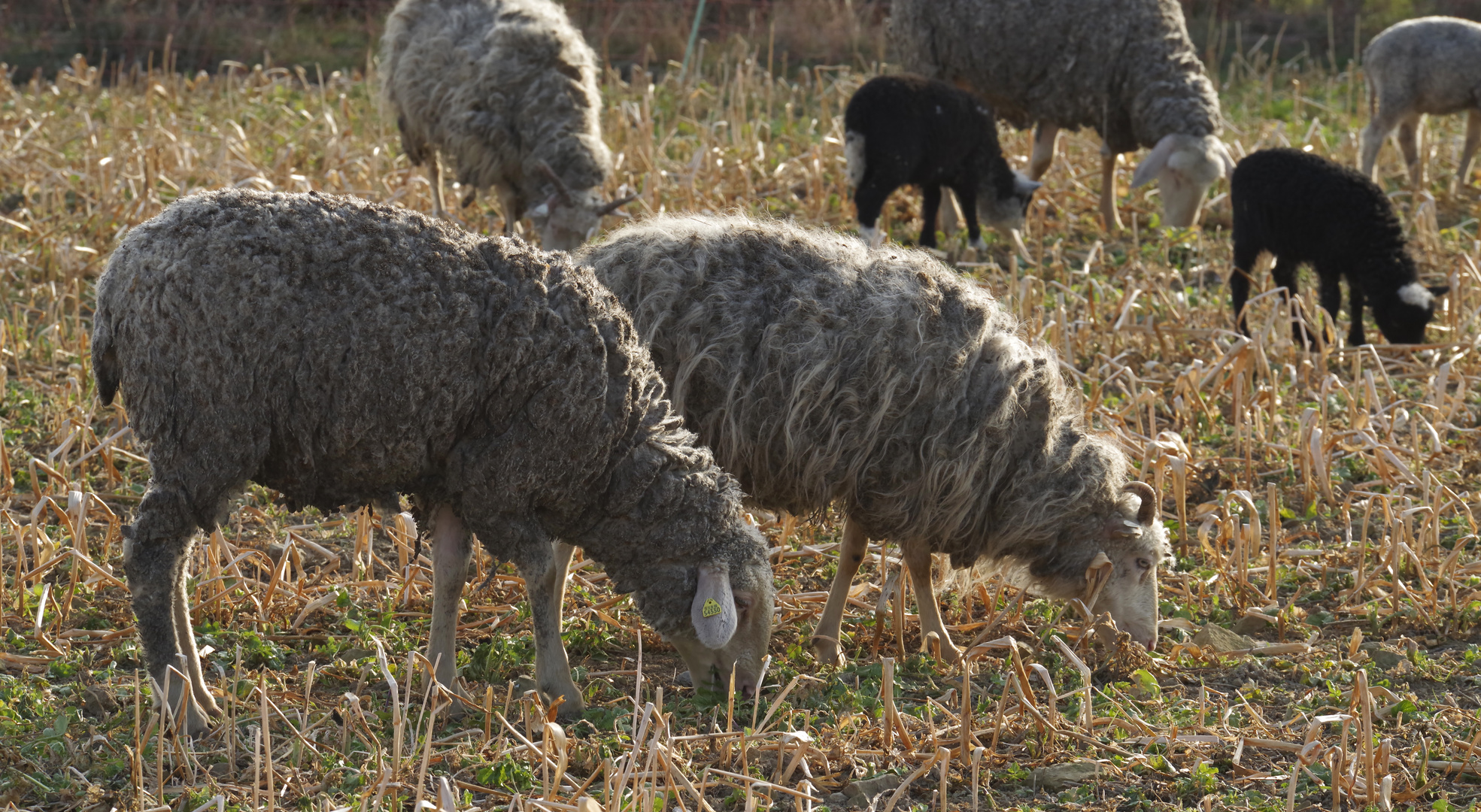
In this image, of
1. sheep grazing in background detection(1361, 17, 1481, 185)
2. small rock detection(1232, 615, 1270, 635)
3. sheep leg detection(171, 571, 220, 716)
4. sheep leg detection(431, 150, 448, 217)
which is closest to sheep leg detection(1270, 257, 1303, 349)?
sheep grazing in background detection(1361, 17, 1481, 185)

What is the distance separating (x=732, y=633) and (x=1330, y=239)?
505 cm

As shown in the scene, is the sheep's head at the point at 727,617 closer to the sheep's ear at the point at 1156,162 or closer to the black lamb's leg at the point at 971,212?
the black lamb's leg at the point at 971,212

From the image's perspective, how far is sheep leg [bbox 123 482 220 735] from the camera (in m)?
3.80

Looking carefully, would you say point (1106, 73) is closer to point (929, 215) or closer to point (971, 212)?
point (971, 212)

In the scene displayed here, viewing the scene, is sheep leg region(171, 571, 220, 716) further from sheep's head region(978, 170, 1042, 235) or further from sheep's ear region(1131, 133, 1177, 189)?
sheep's ear region(1131, 133, 1177, 189)

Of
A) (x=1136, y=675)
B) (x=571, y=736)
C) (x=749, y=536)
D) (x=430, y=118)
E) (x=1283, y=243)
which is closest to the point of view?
(x=571, y=736)

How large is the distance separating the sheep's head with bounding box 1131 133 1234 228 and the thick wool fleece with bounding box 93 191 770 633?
6.31 metres

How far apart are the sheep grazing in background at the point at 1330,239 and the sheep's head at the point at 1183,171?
1.38 meters

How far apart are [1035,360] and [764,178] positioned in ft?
18.7

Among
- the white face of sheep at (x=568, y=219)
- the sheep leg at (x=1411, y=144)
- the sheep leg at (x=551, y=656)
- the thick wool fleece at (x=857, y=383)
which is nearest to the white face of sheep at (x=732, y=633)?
the sheep leg at (x=551, y=656)

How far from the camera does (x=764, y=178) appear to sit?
10.2m

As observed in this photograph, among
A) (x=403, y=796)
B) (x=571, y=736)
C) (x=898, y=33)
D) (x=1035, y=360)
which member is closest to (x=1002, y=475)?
(x=1035, y=360)

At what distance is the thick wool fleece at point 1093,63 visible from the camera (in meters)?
9.97

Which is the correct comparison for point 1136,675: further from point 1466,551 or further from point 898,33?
point 898,33
